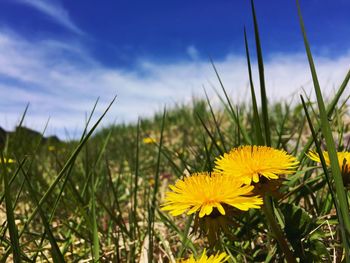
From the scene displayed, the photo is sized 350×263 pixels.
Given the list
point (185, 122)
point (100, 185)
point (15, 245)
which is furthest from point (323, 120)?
point (185, 122)

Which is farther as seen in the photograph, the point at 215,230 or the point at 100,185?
the point at 100,185

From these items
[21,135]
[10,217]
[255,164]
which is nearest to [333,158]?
[255,164]

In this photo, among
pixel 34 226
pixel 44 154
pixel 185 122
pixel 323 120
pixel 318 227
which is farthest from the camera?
pixel 185 122

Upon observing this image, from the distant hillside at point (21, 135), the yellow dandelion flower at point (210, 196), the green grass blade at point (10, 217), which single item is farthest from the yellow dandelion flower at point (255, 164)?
the distant hillside at point (21, 135)

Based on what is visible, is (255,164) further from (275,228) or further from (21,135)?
(21,135)

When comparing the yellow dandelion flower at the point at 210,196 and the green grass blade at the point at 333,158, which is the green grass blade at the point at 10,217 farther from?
the green grass blade at the point at 333,158

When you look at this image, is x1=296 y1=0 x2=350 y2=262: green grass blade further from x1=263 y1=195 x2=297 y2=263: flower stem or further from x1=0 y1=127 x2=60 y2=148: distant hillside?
x1=0 y1=127 x2=60 y2=148: distant hillside

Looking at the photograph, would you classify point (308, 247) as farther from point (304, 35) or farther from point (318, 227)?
point (304, 35)
